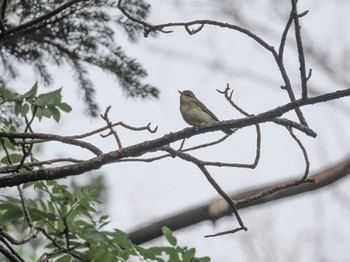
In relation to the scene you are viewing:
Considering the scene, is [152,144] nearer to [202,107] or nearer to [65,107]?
[65,107]

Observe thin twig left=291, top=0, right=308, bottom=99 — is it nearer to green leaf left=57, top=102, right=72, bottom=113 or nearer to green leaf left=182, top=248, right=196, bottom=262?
green leaf left=182, top=248, right=196, bottom=262

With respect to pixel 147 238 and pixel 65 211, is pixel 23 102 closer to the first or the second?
pixel 65 211

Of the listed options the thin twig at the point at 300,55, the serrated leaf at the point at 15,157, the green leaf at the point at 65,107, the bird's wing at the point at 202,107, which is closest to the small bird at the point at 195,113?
the bird's wing at the point at 202,107

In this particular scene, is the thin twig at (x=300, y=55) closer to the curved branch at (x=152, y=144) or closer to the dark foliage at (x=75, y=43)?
the curved branch at (x=152, y=144)

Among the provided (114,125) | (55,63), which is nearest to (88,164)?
(114,125)

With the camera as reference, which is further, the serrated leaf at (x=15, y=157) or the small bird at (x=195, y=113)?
the small bird at (x=195, y=113)

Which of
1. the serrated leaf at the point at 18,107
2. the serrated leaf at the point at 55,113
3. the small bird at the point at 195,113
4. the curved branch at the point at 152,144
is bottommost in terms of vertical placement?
the curved branch at the point at 152,144

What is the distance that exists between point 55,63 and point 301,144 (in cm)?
136

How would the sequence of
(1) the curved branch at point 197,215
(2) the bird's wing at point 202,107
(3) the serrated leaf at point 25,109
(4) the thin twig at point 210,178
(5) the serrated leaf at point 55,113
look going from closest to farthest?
(4) the thin twig at point 210,178
(3) the serrated leaf at point 25,109
(5) the serrated leaf at point 55,113
(2) the bird's wing at point 202,107
(1) the curved branch at point 197,215

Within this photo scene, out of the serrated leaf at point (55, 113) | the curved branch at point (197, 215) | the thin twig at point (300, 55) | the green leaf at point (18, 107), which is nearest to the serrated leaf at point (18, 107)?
the green leaf at point (18, 107)

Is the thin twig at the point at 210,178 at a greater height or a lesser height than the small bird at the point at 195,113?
lesser

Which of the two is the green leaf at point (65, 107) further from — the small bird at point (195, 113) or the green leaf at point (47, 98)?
the small bird at point (195, 113)

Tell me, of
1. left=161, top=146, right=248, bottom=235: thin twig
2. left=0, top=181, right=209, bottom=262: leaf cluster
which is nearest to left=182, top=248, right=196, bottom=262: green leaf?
left=0, top=181, right=209, bottom=262: leaf cluster

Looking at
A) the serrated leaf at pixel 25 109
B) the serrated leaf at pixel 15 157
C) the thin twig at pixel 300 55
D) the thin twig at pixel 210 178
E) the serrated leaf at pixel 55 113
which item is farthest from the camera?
the serrated leaf at pixel 15 157
